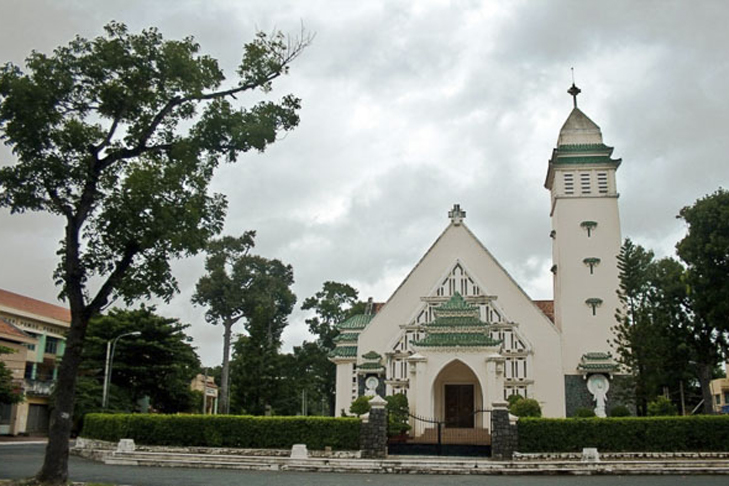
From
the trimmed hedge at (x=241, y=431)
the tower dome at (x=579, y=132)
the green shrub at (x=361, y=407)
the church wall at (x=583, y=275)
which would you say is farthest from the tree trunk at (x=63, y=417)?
the tower dome at (x=579, y=132)

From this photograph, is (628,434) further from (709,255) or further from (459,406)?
(709,255)

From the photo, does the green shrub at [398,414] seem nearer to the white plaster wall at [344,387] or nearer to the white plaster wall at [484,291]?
the white plaster wall at [344,387]

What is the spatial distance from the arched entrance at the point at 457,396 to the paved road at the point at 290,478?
1171 cm

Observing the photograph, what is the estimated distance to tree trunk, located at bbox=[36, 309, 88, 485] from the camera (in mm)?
12773

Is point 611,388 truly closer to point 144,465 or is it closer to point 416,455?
point 416,455

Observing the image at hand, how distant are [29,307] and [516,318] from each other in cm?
3578

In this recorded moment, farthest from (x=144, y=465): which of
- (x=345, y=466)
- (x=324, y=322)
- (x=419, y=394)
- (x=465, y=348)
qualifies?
(x=324, y=322)

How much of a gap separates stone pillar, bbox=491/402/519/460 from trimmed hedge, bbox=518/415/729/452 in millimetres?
539

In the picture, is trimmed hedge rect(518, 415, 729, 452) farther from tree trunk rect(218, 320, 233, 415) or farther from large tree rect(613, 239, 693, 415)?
tree trunk rect(218, 320, 233, 415)

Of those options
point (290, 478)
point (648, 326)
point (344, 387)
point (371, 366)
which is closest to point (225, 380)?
point (344, 387)

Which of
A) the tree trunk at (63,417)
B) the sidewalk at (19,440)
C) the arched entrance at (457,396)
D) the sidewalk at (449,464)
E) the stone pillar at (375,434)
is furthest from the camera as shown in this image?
the sidewalk at (19,440)

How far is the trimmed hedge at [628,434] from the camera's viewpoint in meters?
20.5

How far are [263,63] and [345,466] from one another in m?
11.4

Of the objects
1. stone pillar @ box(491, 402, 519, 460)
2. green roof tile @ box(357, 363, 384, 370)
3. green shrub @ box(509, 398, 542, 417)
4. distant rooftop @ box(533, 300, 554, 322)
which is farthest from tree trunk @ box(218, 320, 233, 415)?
stone pillar @ box(491, 402, 519, 460)
